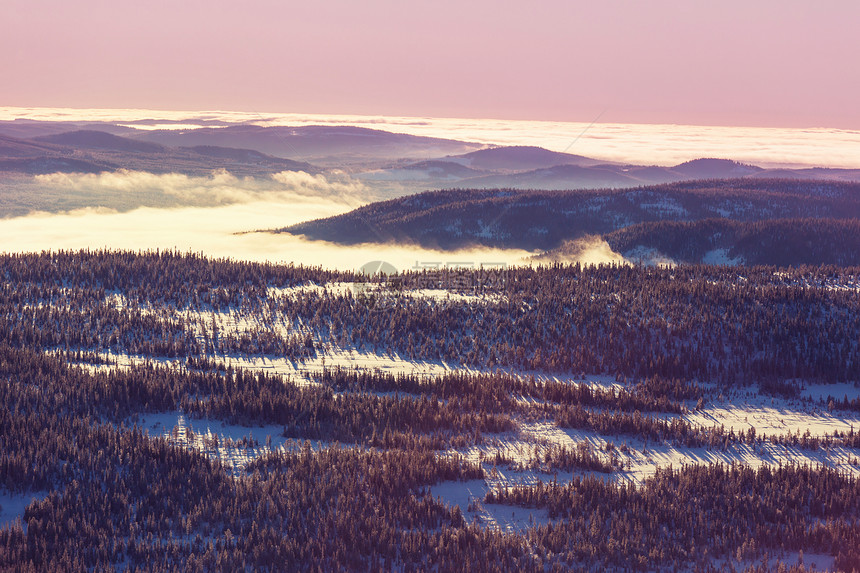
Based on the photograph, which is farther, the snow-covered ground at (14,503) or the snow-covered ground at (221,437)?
the snow-covered ground at (221,437)

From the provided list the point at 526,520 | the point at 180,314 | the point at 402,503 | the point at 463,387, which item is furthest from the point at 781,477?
the point at 180,314

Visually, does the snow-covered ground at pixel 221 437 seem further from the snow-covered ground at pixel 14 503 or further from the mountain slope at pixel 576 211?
the mountain slope at pixel 576 211

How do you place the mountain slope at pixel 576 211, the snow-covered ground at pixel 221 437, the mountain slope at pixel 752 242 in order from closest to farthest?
Result: the snow-covered ground at pixel 221 437
the mountain slope at pixel 752 242
the mountain slope at pixel 576 211

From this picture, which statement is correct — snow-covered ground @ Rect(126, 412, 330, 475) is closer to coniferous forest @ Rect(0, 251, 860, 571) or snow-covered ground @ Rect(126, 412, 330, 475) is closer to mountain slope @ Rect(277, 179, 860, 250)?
coniferous forest @ Rect(0, 251, 860, 571)

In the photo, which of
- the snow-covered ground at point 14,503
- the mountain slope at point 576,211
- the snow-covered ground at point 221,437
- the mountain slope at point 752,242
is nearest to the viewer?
the snow-covered ground at point 14,503

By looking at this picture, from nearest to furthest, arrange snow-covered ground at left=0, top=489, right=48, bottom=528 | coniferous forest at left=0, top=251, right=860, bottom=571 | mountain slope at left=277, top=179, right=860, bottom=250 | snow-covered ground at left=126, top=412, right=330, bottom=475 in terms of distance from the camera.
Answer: coniferous forest at left=0, top=251, right=860, bottom=571 < snow-covered ground at left=0, top=489, right=48, bottom=528 < snow-covered ground at left=126, top=412, right=330, bottom=475 < mountain slope at left=277, top=179, right=860, bottom=250

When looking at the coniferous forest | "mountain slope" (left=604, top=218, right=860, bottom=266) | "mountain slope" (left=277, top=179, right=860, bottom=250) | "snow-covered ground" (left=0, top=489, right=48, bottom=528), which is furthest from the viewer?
"mountain slope" (left=277, top=179, right=860, bottom=250)

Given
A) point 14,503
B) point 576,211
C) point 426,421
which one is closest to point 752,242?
point 576,211

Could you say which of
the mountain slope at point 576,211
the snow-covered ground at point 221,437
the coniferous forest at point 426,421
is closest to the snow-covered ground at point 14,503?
the coniferous forest at point 426,421

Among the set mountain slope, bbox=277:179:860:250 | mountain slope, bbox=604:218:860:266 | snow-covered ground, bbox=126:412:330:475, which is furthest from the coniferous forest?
mountain slope, bbox=277:179:860:250

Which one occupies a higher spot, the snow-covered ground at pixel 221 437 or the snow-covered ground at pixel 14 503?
the snow-covered ground at pixel 14 503
